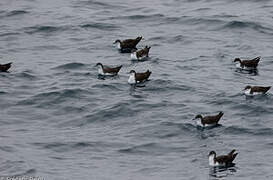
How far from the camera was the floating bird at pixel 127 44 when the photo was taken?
40.7m

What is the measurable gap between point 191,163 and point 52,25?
20747 mm

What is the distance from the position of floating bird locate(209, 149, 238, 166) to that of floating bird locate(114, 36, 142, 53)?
49.1ft

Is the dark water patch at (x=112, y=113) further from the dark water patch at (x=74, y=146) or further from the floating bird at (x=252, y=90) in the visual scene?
the floating bird at (x=252, y=90)

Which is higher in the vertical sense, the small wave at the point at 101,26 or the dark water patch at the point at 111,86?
the small wave at the point at 101,26

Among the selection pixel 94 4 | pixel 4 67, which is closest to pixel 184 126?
pixel 4 67

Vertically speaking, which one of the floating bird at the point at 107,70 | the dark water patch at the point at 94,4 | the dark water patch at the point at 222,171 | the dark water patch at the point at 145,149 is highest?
the dark water patch at the point at 94,4

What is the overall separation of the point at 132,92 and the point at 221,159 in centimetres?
891

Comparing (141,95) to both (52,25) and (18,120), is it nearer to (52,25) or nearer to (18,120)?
(18,120)

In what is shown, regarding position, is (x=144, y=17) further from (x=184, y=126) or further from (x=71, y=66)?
(x=184, y=126)

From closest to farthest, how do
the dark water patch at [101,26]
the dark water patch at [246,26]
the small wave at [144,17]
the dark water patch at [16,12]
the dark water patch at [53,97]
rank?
1. the dark water patch at [53,97]
2. the dark water patch at [246,26]
3. the dark water patch at [101,26]
4. the small wave at [144,17]
5. the dark water patch at [16,12]

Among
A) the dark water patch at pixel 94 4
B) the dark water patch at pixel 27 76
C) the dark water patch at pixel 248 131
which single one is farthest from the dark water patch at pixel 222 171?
the dark water patch at pixel 94 4

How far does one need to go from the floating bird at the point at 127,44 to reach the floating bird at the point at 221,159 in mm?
14958

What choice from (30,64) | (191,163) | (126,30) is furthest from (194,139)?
(126,30)

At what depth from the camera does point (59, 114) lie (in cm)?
3197
